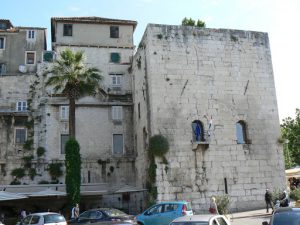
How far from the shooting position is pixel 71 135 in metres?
24.5

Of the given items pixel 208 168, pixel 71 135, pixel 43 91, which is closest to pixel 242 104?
pixel 208 168

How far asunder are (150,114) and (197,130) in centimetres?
339

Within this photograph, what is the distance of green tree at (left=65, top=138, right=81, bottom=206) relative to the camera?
76.2 ft

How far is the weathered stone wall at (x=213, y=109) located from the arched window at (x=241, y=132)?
1.34ft

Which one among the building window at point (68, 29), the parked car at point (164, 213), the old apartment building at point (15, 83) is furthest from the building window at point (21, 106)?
the parked car at point (164, 213)

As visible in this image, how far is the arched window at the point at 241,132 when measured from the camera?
26234 mm

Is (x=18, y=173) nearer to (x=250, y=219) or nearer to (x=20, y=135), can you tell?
(x=20, y=135)

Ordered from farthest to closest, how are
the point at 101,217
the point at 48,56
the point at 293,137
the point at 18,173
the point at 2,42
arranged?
the point at 293,137 → the point at 2,42 → the point at 48,56 → the point at 18,173 → the point at 101,217

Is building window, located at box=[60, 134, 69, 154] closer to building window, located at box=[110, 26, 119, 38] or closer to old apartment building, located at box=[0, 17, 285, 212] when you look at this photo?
old apartment building, located at box=[0, 17, 285, 212]

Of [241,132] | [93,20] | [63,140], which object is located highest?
[93,20]

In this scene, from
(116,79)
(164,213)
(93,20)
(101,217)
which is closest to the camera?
(101,217)

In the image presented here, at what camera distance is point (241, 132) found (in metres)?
26.5

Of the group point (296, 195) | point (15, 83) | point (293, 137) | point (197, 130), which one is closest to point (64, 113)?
point (15, 83)

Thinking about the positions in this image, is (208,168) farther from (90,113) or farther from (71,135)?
(90,113)
